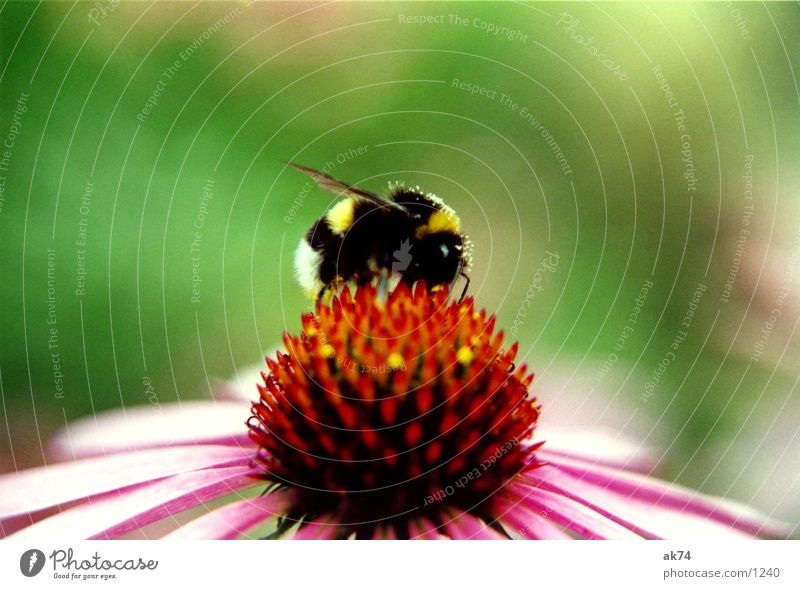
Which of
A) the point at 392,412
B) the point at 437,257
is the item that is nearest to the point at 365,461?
the point at 392,412

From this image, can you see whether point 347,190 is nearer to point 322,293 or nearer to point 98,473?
point 322,293

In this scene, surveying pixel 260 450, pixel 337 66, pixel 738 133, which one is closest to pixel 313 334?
pixel 260 450

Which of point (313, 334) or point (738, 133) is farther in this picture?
point (738, 133)

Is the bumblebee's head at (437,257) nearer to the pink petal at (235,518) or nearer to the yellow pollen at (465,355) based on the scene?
the yellow pollen at (465,355)

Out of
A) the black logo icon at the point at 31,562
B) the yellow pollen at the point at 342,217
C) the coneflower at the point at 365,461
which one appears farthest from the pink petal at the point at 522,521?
the black logo icon at the point at 31,562

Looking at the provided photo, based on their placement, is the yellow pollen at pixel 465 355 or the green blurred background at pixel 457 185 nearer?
the yellow pollen at pixel 465 355

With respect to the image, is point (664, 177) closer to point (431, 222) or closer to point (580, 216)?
point (580, 216)

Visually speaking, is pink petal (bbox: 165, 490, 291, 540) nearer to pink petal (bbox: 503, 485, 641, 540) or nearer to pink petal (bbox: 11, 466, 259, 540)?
pink petal (bbox: 11, 466, 259, 540)
